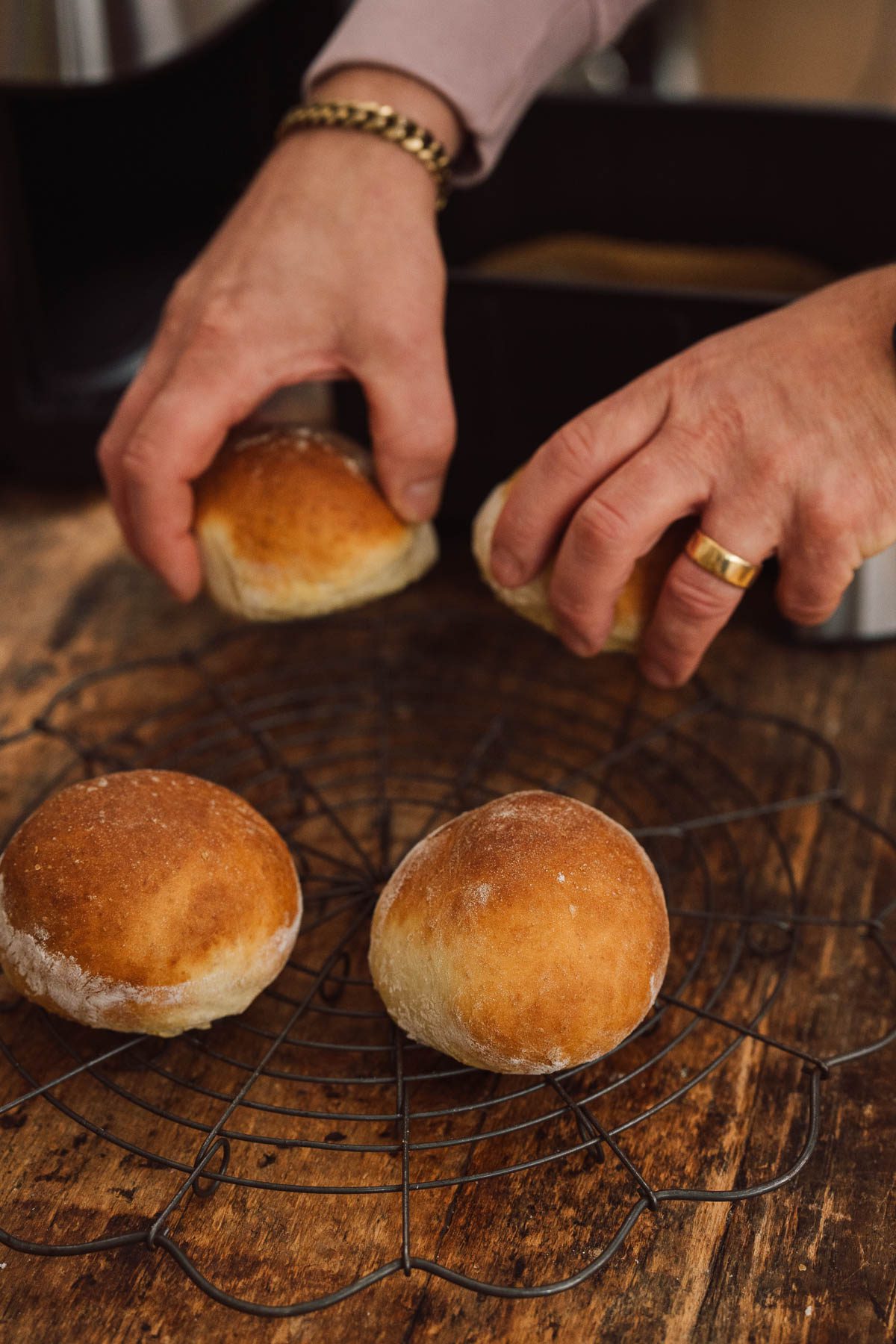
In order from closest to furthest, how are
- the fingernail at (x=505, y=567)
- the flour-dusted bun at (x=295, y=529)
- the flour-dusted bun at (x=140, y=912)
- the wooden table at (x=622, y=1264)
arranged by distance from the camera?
the wooden table at (x=622, y=1264) → the flour-dusted bun at (x=140, y=912) → the fingernail at (x=505, y=567) → the flour-dusted bun at (x=295, y=529)

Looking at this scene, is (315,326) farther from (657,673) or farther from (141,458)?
(657,673)

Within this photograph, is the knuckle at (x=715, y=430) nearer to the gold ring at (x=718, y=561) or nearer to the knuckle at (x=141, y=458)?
the gold ring at (x=718, y=561)

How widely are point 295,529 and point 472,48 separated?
0.62 meters

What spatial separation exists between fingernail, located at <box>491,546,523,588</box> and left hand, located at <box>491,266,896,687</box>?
4 cm

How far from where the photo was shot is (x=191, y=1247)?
0.93 m

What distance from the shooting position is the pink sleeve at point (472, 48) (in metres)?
1.36

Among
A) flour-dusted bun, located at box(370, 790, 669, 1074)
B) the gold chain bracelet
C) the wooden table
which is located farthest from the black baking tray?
the wooden table

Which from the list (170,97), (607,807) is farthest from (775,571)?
(170,97)

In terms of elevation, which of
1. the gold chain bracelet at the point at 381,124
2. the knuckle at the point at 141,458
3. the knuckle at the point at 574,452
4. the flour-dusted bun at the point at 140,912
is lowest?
the flour-dusted bun at the point at 140,912

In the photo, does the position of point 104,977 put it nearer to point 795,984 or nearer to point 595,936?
point 595,936

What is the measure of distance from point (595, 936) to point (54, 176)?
5.19 ft

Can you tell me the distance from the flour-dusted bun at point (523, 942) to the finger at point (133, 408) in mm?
620

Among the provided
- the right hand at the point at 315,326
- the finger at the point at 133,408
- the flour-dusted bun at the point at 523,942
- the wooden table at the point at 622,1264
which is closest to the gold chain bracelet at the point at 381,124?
the right hand at the point at 315,326

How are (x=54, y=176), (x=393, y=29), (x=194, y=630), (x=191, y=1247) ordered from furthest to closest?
(x=54, y=176) → (x=194, y=630) → (x=393, y=29) → (x=191, y=1247)
